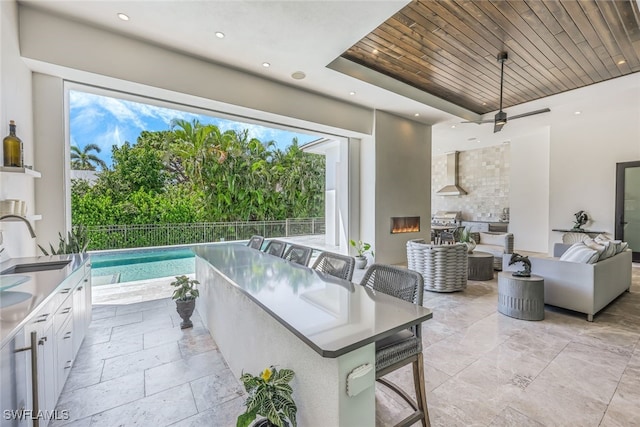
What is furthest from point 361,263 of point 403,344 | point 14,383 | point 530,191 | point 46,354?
point 530,191

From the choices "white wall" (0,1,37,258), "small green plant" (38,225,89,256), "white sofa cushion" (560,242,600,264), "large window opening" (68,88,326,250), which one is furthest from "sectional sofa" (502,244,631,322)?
"large window opening" (68,88,326,250)

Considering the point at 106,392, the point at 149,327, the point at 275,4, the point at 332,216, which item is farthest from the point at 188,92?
the point at 332,216

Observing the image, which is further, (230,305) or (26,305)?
(230,305)

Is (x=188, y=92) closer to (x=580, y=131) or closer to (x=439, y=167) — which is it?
(x=580, y=131)

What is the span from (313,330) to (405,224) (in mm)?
6202

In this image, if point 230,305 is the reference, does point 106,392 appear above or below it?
below

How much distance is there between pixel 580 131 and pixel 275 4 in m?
7.96

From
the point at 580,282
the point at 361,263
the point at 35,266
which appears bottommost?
the point at 361,263

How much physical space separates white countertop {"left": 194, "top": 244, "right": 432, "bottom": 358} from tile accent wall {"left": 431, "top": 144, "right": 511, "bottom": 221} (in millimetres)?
9757

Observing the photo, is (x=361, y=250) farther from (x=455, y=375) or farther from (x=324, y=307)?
(x=324, y=307)

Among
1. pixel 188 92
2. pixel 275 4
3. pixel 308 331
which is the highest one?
pixel 275 4

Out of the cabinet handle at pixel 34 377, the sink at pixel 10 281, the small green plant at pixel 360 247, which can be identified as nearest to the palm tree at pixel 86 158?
the small green plant at pixel 360 247

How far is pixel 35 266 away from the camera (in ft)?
7.76

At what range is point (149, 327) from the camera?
10.8 feet
